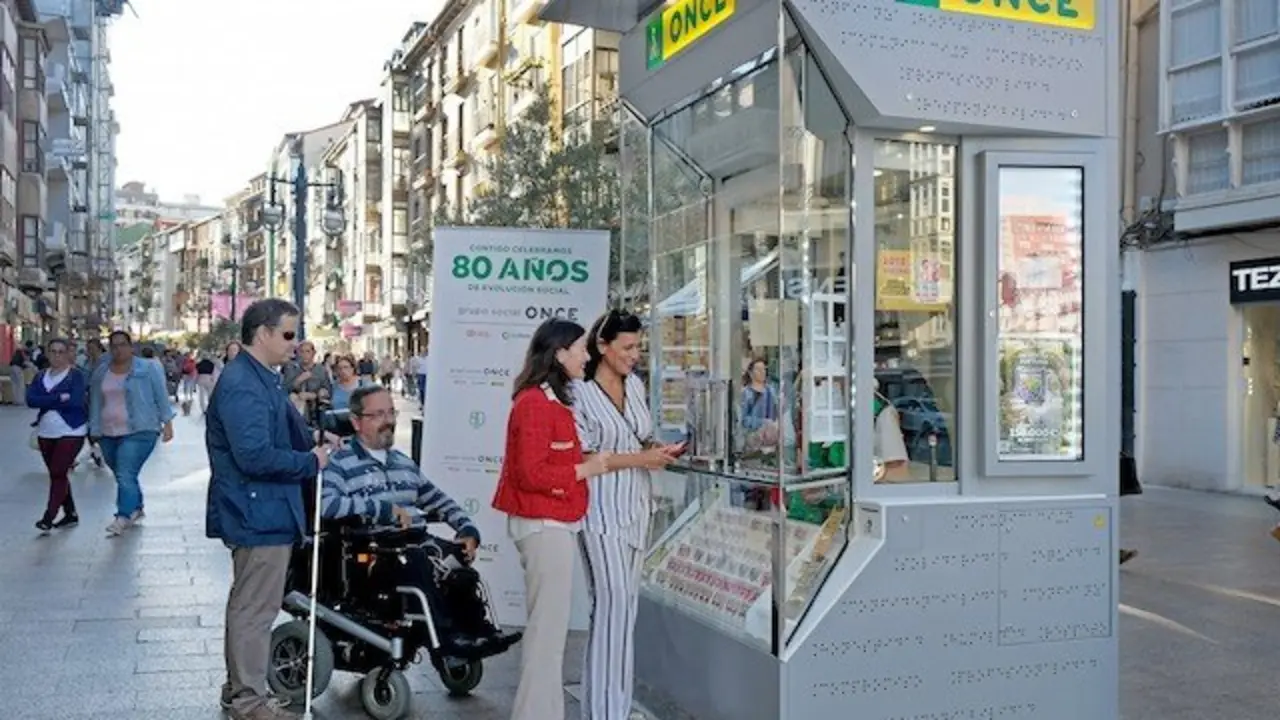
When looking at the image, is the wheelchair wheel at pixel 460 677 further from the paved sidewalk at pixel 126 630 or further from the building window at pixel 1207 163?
the building window at pixel 1207 163

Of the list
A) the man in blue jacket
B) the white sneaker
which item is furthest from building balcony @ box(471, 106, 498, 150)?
the man in blue jacket

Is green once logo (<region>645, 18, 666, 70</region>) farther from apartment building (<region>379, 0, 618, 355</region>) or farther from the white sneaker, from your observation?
apartment building (<region>379, 0, 618, 355</region>)

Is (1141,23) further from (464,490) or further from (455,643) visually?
(455,643)

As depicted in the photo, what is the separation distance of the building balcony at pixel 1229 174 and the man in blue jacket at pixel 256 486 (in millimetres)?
13199

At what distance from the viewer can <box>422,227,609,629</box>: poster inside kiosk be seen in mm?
7188

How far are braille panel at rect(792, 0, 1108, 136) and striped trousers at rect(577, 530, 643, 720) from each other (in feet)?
6.41

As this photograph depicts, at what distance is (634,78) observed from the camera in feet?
21.1

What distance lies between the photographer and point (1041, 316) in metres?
5.13

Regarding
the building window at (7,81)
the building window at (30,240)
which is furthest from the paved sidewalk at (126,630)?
the building window at (30,240)

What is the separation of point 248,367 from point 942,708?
3.01 metres

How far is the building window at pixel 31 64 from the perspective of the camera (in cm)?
4219

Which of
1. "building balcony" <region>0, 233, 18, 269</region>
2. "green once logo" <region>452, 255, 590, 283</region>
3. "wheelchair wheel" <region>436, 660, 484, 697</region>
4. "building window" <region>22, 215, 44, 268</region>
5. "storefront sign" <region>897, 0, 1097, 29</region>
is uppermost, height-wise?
"building window" <region>22, 215, 44, 268</region>

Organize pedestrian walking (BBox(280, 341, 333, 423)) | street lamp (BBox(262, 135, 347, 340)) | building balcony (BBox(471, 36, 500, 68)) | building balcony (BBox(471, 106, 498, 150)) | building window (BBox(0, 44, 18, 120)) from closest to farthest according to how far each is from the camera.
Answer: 1. pedestrian walking (BBox(280, 341, 333, 423))
2. street lamp (BBox(262, 135, 347, 340))
3. building window (BBox(0, 44, 18, 120))
4. building balcony (BBox(471, 106, 498, 150))
5. building balcony (BBox(471, 36, 500, 68))

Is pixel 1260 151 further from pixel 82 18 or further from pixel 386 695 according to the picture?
pixel 82 18
